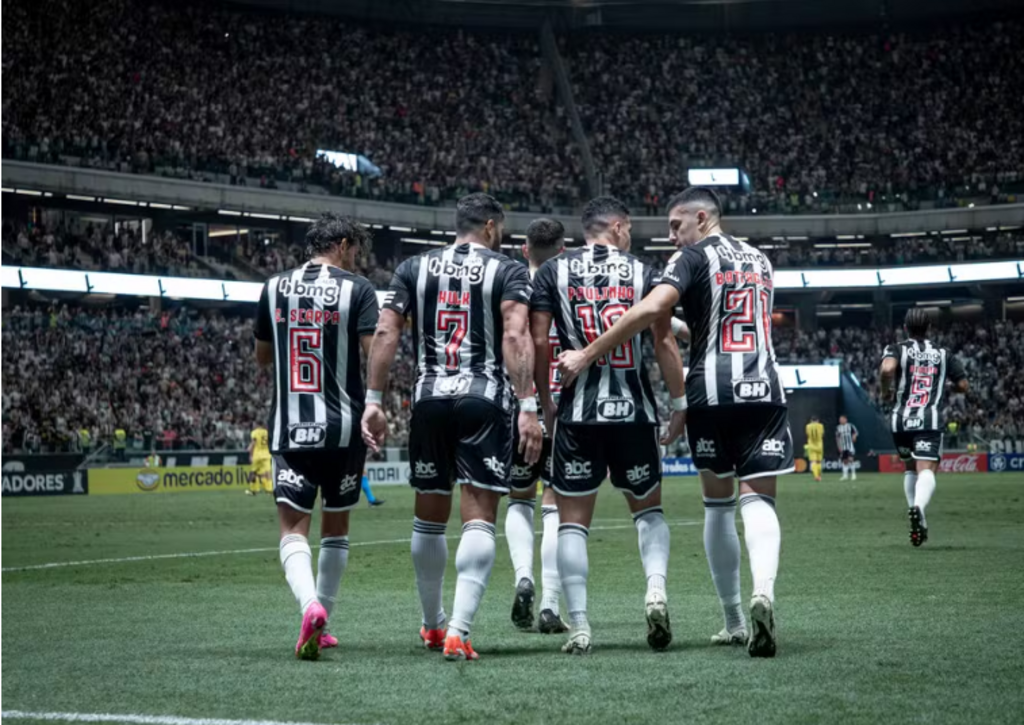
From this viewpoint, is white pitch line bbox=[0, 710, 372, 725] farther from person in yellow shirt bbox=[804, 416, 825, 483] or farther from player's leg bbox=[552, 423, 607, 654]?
person in yellow shirt bbox=[804, 416, 825, 483]

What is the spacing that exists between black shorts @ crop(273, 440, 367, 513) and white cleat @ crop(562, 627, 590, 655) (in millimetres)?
1528

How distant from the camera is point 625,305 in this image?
7.75m

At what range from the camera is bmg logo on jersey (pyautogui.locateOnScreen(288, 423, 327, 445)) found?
7.83 m

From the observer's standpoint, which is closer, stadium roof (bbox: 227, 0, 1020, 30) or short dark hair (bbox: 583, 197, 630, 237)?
short dark hair (bbox: 583, 197, 630, 237)

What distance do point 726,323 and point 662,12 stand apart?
208 ft

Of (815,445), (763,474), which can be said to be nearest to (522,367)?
(763,474)

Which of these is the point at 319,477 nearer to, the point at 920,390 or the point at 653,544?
the point at 653,544

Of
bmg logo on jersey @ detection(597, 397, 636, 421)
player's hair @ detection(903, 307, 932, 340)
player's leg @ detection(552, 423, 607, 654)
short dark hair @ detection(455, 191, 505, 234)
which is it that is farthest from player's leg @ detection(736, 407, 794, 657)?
player's hair @ detection(903, 307, 932, 340)

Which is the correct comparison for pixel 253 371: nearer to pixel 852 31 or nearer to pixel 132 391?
pixel 132 391

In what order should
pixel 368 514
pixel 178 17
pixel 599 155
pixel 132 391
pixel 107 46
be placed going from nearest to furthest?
pixel 368 514 < pixel 132 391 < pixel 107 46 < pixel 178 17 < pixel 599 155

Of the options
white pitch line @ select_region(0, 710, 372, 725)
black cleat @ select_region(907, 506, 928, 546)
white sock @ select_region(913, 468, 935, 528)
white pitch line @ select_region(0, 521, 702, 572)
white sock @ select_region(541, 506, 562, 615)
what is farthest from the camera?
white sock @ select_region(913, 468, 935, 528)

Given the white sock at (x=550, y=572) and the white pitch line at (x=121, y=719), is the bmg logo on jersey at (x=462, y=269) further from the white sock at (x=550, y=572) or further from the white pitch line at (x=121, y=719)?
the white pitch line at (x=121, y=719)

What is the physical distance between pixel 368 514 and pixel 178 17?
40.5 metres

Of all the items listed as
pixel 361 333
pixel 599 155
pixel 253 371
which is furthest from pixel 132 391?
pixel 361 333
